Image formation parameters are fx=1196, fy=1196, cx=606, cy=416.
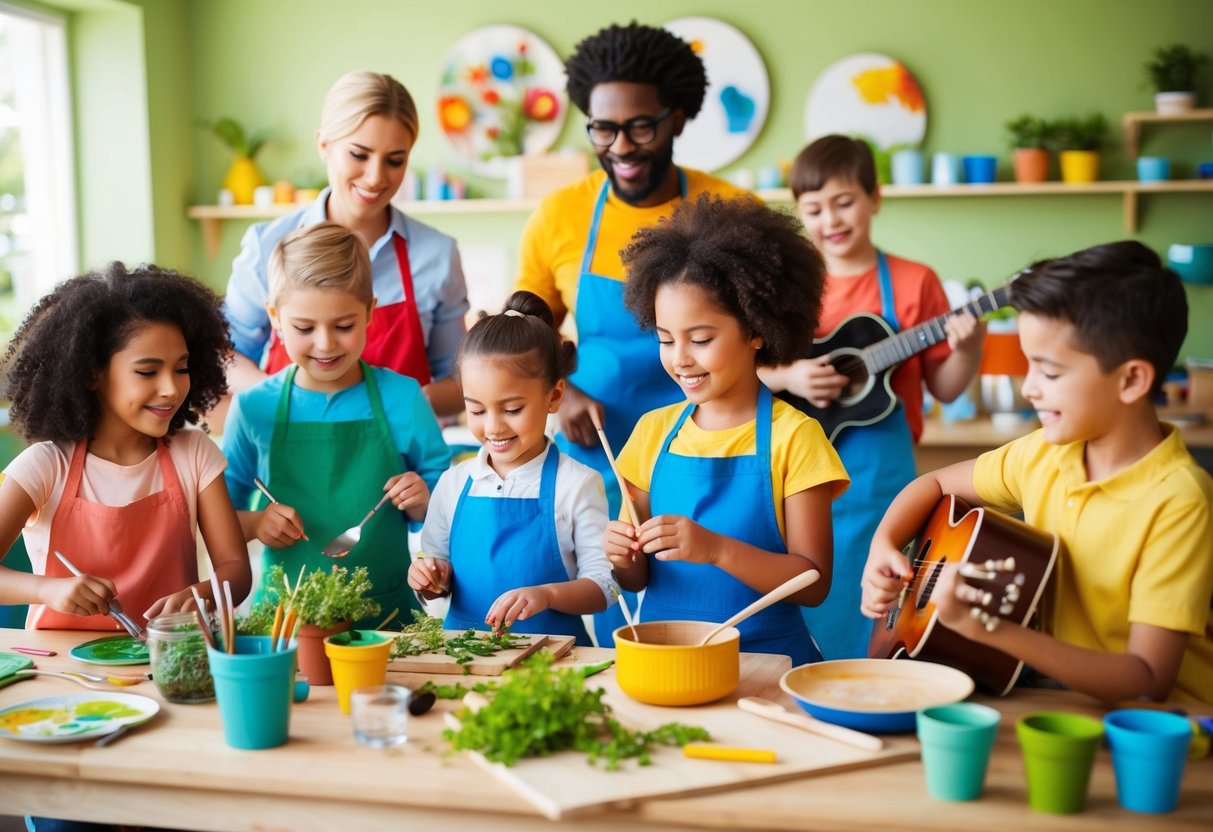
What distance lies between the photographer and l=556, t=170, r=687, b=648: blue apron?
2719 millimetres

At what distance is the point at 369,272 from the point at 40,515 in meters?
0.76

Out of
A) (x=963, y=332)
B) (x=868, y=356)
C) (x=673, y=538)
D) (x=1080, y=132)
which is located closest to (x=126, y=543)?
(x=673, y=538)

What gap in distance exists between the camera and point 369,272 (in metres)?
2.41

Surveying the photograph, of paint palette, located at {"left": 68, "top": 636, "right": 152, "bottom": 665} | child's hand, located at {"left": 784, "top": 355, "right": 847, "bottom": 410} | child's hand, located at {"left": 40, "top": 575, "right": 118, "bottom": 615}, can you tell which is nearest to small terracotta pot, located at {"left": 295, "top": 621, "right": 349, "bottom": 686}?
paint palette, located at {"left": 68, "top": 636, "right": 152, "bottom": 665}

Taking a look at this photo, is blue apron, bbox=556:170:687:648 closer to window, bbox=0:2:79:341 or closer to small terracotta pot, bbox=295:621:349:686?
small terracotta pot, bbox=295:621:349:686

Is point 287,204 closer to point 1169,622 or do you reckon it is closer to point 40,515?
point 40,515

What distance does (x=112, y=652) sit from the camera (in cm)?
186

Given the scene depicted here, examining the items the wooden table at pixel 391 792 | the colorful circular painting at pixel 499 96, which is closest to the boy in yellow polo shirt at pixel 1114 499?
the wooden table at pixel 391 792

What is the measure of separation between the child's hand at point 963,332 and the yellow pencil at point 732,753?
165 cm

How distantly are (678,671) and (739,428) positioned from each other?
2.19 feet

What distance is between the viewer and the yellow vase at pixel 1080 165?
4855mm

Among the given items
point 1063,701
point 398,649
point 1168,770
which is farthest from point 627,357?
point 1168,770

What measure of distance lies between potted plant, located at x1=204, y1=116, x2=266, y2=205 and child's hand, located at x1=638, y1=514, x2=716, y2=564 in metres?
4.44

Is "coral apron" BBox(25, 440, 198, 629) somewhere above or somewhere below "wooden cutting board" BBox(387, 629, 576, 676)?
above
